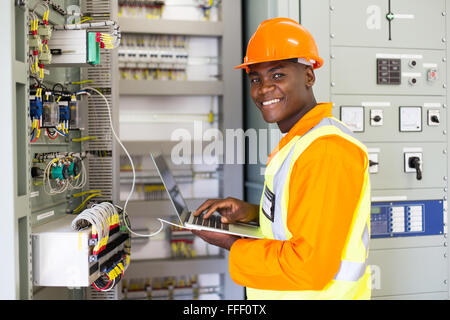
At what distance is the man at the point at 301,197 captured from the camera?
1.30 m

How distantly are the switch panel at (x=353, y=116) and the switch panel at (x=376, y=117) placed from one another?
0.07 meters

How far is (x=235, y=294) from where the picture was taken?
3037 mm

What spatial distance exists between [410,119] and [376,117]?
22 cm

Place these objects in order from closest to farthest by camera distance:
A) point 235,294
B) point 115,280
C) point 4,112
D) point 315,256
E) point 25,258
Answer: point 315,256 → point 4,112 → point 25,258 → point 115,280 → point 235,294

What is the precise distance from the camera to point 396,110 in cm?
248

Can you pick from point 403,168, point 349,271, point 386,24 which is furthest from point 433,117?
point 349,271

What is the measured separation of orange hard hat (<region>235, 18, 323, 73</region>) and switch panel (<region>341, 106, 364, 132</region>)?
2.76 feet

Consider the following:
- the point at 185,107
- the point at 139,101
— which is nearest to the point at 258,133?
the point at 185,107

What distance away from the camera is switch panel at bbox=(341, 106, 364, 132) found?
242cm

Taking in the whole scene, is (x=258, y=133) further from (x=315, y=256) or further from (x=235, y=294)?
(x=315, y=256)

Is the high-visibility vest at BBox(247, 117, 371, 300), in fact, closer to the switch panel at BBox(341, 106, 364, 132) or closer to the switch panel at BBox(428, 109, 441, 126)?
the switch panel at BBox(341, 106, 364, 132)

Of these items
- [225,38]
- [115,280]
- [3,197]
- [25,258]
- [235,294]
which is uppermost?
[225,38]

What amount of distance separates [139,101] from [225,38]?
0.77 meters

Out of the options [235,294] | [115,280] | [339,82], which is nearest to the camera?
[115,280]
